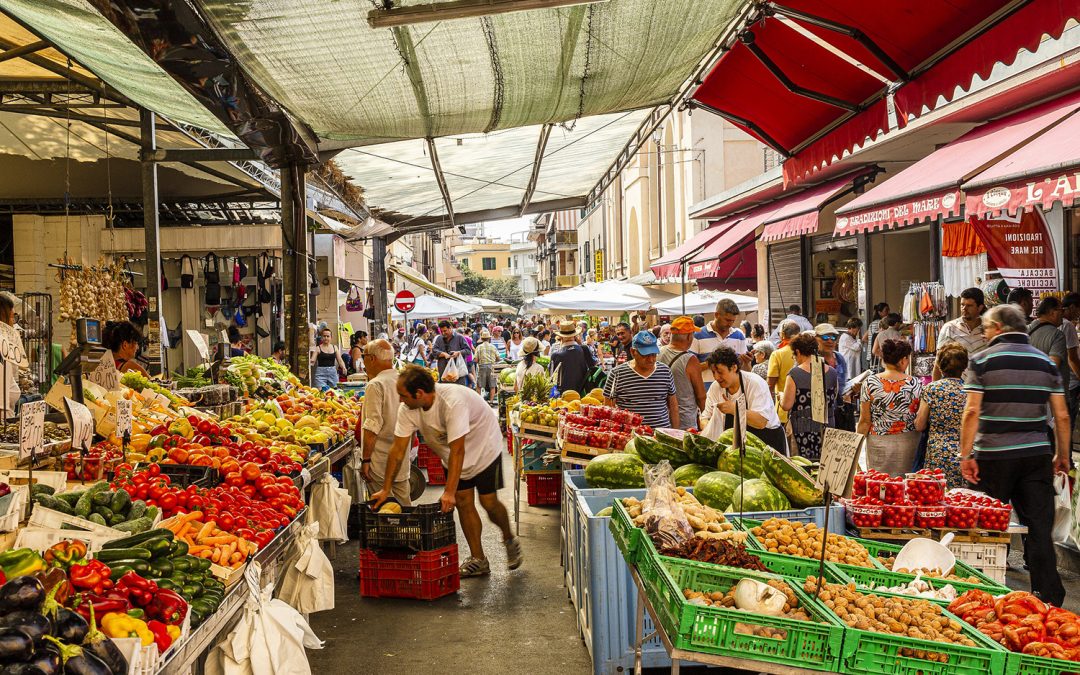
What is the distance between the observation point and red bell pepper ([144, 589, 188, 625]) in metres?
3.51

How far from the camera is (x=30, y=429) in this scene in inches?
170

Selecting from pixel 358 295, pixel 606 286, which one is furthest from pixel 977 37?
pixel 358 295

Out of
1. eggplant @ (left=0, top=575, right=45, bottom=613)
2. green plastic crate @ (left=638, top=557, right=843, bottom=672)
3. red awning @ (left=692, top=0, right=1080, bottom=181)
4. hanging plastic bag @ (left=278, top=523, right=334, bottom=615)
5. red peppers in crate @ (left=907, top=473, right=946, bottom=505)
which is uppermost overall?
red awning @ (left=692, top=0, right=1080, bottom=181)

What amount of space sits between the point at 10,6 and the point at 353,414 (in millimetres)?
5416

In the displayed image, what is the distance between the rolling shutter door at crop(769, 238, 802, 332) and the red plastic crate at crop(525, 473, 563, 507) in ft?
28.7

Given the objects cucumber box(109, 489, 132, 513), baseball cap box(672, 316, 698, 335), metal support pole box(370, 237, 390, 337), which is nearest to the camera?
cucumber box(109, 489, 132, 513)

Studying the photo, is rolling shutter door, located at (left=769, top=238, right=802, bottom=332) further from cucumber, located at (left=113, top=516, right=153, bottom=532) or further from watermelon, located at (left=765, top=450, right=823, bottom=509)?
cucumber, located at (left=113, top=516, right=153, bottom=532)

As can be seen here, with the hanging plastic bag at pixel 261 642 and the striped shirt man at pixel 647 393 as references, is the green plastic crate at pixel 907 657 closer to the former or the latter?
the hanging plastic bag at pixel 261 642

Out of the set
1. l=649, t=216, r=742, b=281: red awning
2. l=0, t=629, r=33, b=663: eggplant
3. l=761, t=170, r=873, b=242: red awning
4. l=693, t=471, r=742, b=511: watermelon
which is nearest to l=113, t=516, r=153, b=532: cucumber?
l=0, t=629, r=33, b=663: eggplant

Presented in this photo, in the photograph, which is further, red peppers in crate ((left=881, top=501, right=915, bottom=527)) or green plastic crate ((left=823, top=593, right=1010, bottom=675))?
red peppers in crate ((left=881, top=501, right=915, bottom=527))

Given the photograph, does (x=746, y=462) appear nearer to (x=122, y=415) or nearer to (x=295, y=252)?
(x=122, y=415)

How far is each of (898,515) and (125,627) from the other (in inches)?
149

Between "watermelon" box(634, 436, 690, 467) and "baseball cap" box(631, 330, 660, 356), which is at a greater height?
"baseball cap" box(631, 330, 660, 356)

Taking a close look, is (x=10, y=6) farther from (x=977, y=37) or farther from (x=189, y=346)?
(x=189, y=346)
